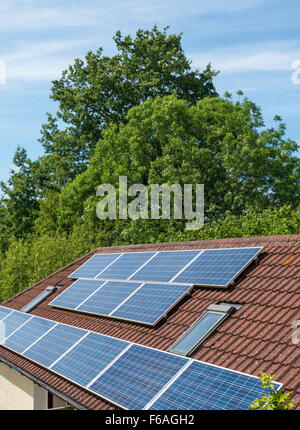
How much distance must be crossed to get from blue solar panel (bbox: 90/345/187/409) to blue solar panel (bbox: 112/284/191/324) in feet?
4.80

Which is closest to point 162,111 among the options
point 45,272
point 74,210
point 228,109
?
point 228,109

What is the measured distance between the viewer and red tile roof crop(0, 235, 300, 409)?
737cm

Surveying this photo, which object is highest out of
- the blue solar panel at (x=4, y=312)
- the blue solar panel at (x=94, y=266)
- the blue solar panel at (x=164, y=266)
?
the blue solar panel at (x=164, y=266)

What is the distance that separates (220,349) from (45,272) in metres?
19.5

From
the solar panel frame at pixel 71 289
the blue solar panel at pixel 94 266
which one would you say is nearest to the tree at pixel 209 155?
the blue solar panel at pixel 94 266

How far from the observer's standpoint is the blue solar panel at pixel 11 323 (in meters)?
14.1

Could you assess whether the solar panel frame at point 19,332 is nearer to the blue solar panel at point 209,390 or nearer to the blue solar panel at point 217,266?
the blue solar panel at point 217,266

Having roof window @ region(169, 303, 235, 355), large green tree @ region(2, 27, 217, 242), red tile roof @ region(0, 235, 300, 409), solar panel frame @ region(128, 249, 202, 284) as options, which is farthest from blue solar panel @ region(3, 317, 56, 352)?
large green tree @ region(2, 27, 217, 242)

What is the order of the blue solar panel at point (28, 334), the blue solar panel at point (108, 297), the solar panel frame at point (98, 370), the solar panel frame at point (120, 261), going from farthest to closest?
the solar panel frame at point (120, 261) < the blue solar panel at point (28, 334) < the blue solar panel at point (108, 297) < the solar panel frame at point (98, 370)

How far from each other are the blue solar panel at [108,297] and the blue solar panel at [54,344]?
84 cm

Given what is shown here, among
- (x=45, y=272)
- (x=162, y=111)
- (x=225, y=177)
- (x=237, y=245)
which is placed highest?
(x=162, y=111)

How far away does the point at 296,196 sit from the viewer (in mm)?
33625

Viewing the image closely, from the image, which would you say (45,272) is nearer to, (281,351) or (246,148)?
(246,148)

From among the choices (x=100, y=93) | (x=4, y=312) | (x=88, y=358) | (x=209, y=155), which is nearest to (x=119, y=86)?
(x=100, y=93)
